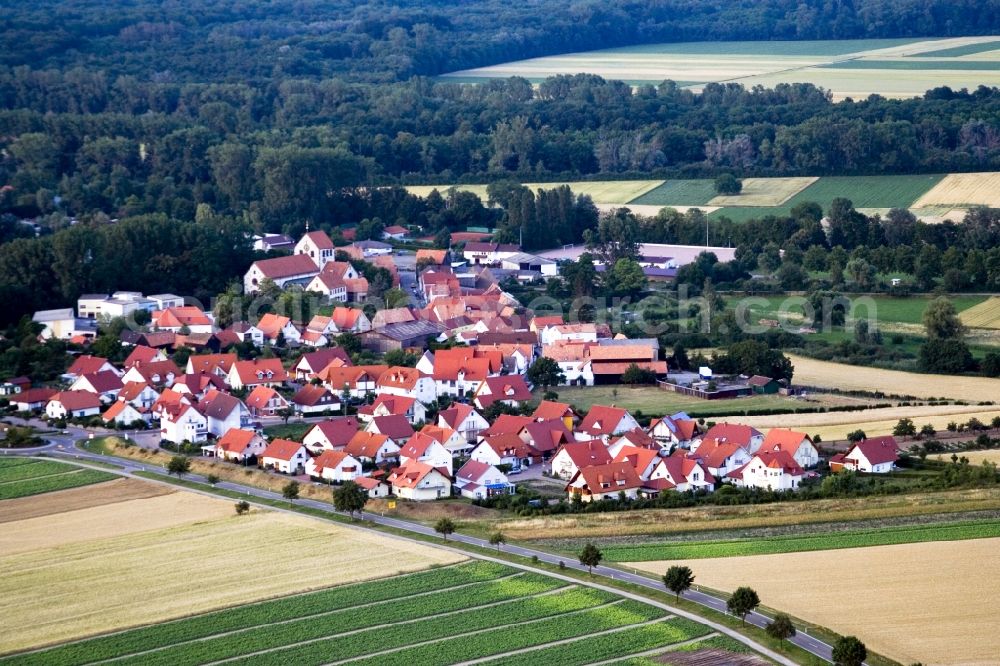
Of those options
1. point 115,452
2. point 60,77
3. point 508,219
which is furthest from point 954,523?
point 60,77

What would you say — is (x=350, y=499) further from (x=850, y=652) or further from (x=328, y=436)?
(x=850, y=652)

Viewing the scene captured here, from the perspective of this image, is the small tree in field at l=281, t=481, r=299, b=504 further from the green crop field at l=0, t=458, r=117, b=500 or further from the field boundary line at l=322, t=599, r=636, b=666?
the field boundary line at l=322, t=599, r=636, b=666

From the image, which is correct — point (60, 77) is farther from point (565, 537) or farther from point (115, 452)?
point (565, 537)

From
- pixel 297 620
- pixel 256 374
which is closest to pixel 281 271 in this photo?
pixel 256 374

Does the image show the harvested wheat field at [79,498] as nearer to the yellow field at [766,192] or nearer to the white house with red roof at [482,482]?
the white house with red roof at [482,482]

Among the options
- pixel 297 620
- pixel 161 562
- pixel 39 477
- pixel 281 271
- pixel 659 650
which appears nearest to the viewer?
pixel 659 650

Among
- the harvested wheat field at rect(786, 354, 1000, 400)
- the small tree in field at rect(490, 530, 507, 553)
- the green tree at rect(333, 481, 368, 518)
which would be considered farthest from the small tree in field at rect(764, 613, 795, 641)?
the harvested wheat field at rect(786, 354, 1000, 400)

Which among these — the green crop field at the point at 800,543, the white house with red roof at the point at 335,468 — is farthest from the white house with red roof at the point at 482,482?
the green crop field at the point at 800,543
